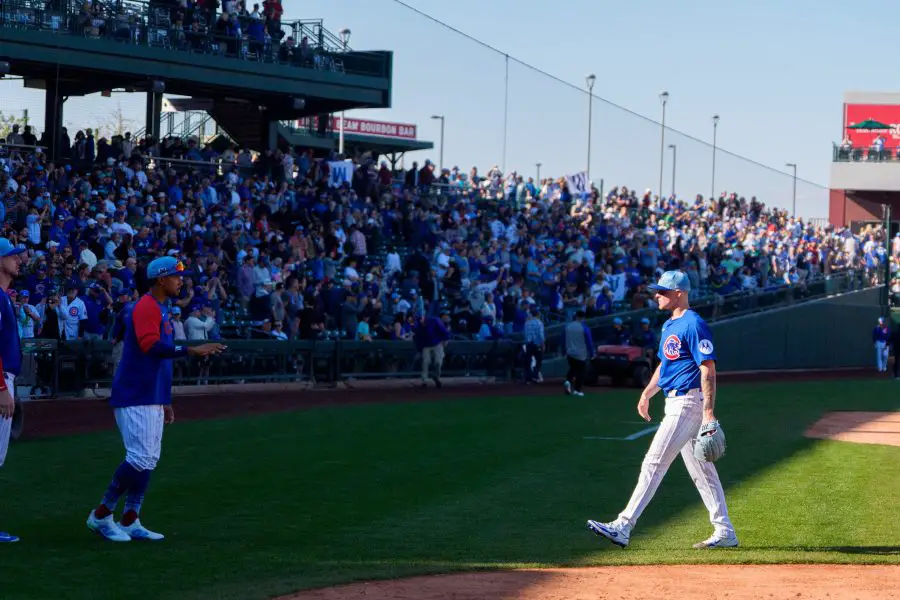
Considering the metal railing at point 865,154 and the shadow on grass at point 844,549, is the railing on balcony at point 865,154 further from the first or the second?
the shadow on grass at point 844,549

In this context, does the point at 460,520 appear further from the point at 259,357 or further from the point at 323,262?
the point at 323,262

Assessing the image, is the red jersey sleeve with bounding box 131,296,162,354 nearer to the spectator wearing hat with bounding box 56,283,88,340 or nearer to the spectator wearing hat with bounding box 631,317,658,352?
the spectator wearing hat with bounding box 56,283,88,340

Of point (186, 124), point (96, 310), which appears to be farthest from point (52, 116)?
point (96, 310)

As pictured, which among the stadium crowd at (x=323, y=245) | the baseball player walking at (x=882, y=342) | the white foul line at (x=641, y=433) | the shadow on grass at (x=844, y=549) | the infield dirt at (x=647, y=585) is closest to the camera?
the infield dirt at (x=647, y=585)

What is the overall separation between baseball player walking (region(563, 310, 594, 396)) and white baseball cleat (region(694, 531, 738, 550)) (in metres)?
15.2

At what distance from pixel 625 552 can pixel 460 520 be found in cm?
174

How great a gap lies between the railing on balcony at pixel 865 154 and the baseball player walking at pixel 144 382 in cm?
5741

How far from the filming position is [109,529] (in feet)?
28.0

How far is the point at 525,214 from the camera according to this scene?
35812 mm

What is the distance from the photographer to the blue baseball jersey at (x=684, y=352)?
27.8ft

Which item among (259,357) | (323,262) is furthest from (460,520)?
(323,262)

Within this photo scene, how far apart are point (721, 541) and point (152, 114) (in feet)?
82.6

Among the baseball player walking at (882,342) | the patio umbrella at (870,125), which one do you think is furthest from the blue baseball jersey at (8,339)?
the patio umbrella at (870,125)

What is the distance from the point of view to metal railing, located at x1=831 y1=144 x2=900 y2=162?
200ft
